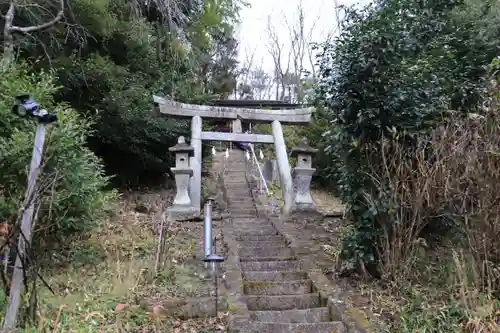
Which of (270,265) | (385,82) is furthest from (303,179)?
(385,82)

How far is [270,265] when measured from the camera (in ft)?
17.4

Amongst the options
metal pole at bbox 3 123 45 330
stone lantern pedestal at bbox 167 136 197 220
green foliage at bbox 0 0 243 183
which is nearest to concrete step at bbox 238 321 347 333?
metal pole at bbox 3 123 45 330

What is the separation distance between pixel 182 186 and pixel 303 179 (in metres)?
2.58

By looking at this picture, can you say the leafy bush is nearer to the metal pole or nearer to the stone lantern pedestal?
the metal pole

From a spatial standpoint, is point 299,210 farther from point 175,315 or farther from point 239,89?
point 239,89

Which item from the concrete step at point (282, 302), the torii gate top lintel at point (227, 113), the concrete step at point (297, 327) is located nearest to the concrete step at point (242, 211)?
the torii gate top lintel at point (227, 113)

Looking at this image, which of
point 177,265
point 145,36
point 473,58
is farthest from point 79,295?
point 145,36

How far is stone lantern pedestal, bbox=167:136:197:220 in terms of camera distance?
8.23 metres

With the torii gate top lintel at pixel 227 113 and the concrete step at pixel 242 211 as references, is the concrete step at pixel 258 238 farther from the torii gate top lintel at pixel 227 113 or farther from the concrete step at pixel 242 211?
the torii gate top lintel at pixel 227 113

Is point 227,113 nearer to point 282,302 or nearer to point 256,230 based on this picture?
point 256,230

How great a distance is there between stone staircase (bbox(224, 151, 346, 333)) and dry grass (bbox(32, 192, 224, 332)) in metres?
0.43

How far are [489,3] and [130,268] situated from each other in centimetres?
570

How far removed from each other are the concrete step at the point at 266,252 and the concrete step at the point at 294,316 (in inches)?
66.6

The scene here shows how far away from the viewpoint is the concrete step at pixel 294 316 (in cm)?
384
